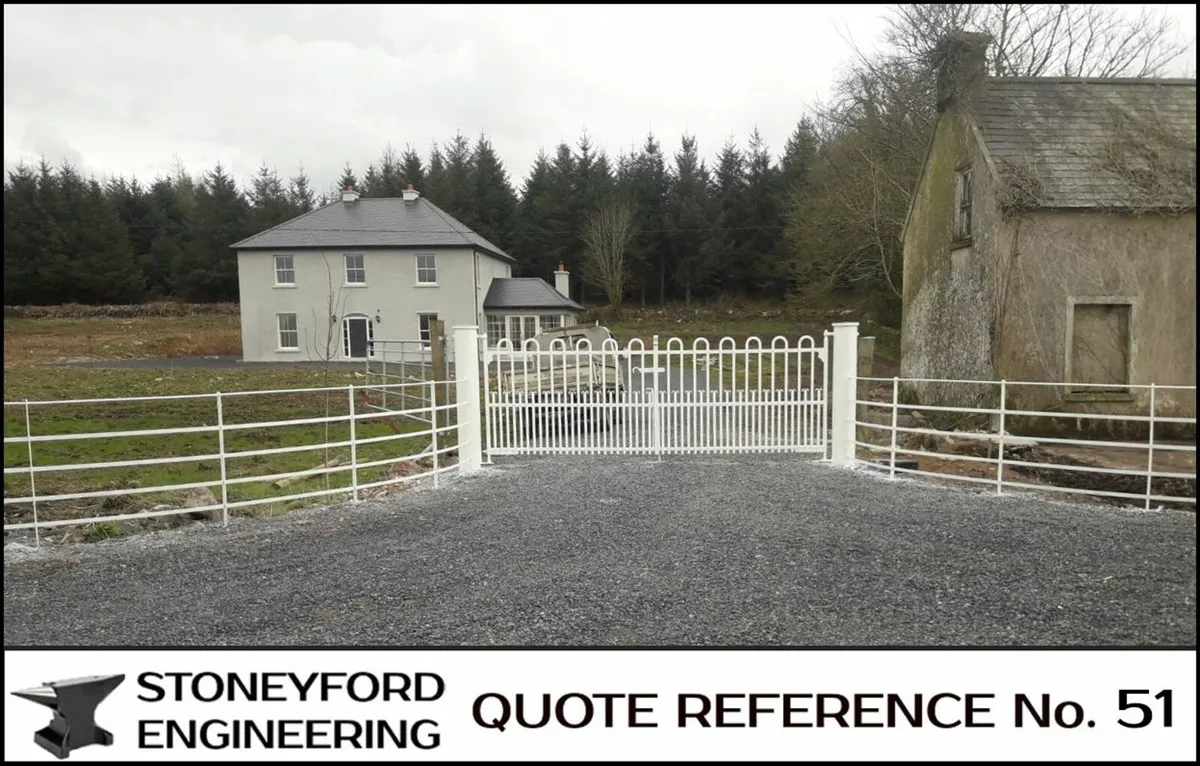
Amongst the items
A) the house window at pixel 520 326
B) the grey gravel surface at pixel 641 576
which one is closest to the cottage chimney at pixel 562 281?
the house window at pixel 520 326

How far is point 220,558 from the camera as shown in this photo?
415cm

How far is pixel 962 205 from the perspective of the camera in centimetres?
1009

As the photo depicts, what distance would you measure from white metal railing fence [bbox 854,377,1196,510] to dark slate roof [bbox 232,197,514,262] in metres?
17.5

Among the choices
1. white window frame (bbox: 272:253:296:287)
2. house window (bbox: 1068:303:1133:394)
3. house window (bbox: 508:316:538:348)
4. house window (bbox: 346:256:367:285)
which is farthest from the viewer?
house window (bbox: 508:316:538:348)

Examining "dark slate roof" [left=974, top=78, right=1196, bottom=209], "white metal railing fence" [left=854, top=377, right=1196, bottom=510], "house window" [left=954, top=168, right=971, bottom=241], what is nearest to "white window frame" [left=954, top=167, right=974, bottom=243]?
"house window" [left=954, top=168, right=971, bottom=241]

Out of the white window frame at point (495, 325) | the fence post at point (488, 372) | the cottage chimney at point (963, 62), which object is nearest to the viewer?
the fence post at point (488, 372)

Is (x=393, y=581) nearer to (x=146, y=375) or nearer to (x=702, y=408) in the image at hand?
(x=702, y=408)

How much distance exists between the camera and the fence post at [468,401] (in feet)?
23.7

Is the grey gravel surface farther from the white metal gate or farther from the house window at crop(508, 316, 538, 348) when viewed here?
the house window at crop(508, 316, 538, 348)

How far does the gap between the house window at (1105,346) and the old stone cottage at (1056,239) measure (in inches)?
0.6

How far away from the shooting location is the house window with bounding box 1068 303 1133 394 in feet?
8.97

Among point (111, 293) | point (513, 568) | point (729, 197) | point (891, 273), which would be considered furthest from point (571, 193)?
point (513, 568)

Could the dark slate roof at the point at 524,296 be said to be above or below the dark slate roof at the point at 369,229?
below

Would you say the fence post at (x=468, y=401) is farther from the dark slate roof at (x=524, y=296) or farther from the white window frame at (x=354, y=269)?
the white window frame at (x=354, y=269)
